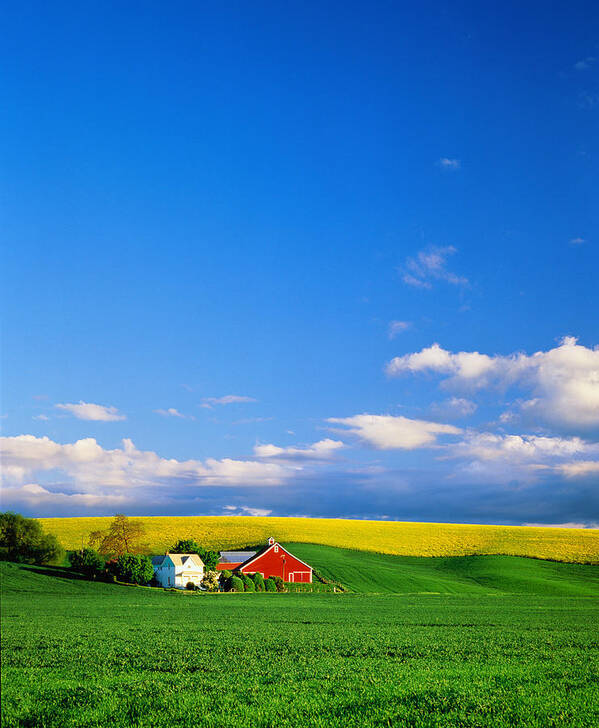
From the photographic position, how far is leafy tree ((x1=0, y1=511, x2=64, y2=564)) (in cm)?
9900

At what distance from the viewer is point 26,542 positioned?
9925 cm

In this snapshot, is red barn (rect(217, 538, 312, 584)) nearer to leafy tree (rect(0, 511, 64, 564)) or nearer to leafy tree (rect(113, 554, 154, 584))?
leafy tree (rect(113, 554, 154, 584))

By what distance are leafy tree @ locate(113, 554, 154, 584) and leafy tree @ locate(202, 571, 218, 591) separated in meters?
7.85

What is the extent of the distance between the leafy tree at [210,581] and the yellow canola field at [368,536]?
28.4 meters

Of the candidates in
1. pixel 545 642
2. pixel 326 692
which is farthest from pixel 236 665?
pixel 545 642

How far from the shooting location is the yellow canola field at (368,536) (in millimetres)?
121562

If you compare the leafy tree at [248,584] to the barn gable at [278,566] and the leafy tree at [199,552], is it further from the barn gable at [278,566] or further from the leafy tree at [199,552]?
the leafy tree at [199,552]

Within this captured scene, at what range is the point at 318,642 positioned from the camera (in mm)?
26875

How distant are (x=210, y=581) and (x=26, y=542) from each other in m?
33.6

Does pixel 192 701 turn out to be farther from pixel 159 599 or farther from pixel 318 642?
pixel 159 599

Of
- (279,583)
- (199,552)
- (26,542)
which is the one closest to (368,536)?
(279,583)

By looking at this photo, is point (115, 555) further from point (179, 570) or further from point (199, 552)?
point (199, 552)

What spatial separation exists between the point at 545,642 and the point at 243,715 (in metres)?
21.4

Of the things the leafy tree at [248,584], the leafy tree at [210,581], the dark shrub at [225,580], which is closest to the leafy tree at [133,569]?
the leafy tree at [210,581]
